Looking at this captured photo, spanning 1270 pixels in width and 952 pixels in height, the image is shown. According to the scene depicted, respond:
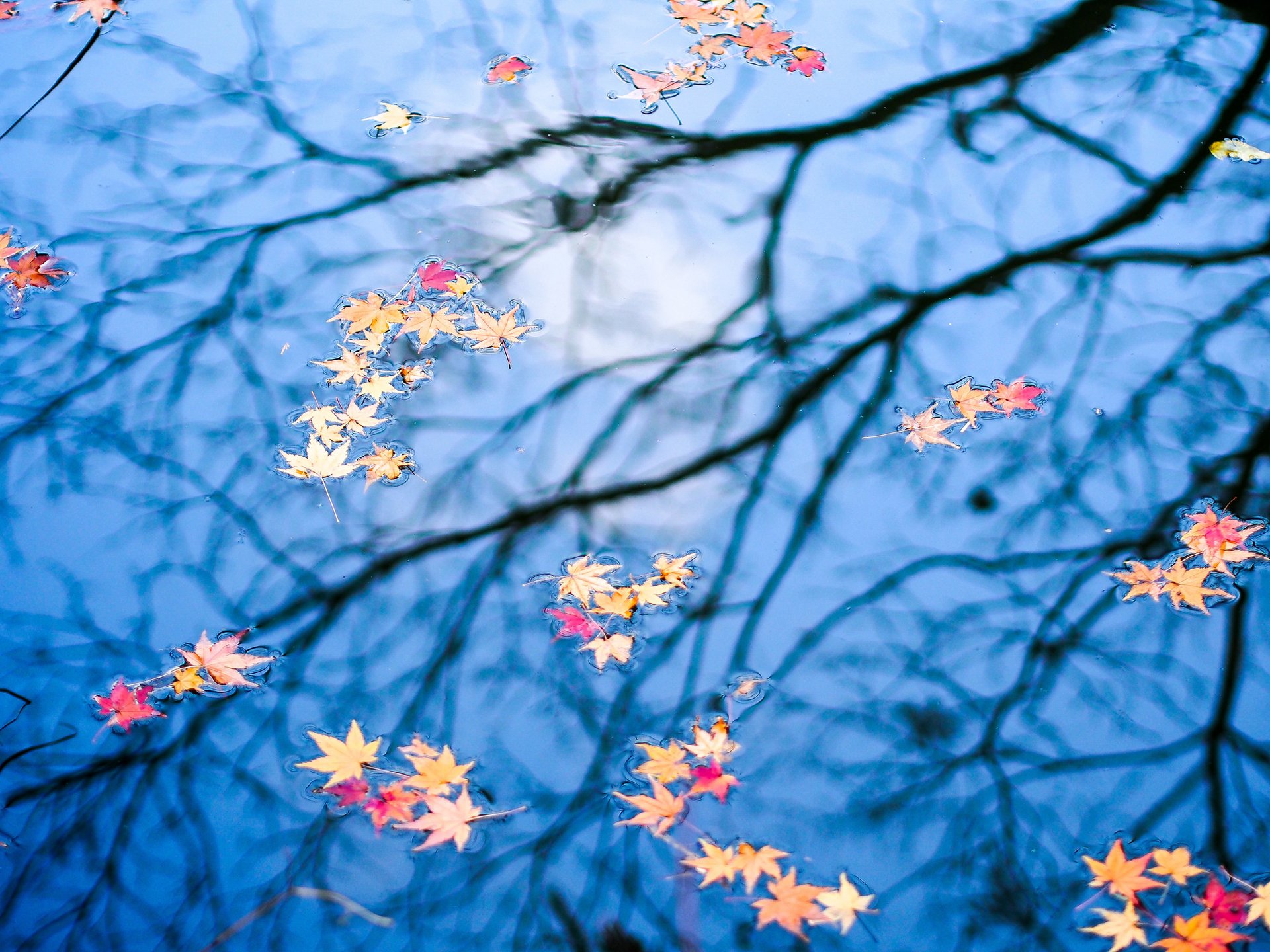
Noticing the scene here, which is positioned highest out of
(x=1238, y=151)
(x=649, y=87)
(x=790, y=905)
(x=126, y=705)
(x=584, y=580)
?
(x=649, y=87)

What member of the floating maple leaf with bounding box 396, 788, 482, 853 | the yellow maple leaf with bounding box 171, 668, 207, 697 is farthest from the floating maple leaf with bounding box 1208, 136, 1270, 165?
the yellow maple leaf with bounding box 171, 668, 207, 697

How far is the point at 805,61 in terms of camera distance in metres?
2.91

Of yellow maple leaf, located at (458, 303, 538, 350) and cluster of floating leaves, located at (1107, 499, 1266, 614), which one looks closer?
cluster of floating leaves, located at (1107, 499, 1266, 614)

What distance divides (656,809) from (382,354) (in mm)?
1298

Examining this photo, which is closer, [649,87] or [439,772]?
[439,772]

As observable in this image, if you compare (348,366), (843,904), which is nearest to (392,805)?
(843,904)

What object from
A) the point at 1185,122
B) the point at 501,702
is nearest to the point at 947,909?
the point at 501,702

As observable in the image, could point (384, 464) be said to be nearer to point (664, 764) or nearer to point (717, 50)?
point (664, 764)

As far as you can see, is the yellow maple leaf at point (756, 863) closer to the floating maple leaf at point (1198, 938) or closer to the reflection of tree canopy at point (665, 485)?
the reflection of tree canopy at point (665, 485)

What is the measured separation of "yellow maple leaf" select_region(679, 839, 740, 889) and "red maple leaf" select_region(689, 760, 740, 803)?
0.09m

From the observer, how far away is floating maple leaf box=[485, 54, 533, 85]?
293cm

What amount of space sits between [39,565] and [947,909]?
1.95 meters

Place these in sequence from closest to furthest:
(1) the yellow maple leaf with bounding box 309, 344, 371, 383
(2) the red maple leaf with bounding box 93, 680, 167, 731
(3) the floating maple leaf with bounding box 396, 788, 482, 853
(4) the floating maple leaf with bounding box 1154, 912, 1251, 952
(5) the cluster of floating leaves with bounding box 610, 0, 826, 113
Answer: (4) the floating maple leaf with bounding box 1154, 912, 1251, 952 < (3) the floating maple leaf with bounding box 396, 788, 482, 853 < (2) the red maple leaf with bounding box 93, 680, 167, 731 < (1) the yellow maple leaf with bounding box 309, 344, 371, 383 < (5) the cluster of floating leaves with bounding box 610, 0, 826, 113

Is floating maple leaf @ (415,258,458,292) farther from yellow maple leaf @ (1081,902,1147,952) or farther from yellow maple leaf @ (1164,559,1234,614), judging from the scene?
yellow maple leaf @ (1081,902,1147,952)
